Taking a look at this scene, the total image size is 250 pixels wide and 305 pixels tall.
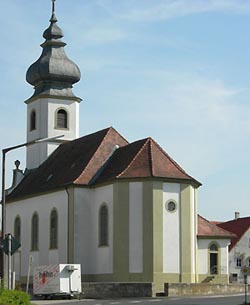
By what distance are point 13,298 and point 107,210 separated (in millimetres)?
26101

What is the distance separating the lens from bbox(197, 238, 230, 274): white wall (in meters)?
48.3

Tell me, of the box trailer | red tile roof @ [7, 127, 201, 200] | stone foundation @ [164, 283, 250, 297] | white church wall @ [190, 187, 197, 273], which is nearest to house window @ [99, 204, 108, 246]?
red tile roof @ [7, 127, 201, 200]

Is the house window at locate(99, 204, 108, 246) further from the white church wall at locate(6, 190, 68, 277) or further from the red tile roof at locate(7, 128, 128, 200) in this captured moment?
the white church wall at locate(6, 190, 68, 277)

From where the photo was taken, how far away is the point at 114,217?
4509 centimetres

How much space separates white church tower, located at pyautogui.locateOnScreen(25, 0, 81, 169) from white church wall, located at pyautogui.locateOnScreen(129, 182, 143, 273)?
13636 millimetres

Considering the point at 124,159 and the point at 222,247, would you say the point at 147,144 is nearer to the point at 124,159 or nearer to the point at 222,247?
the point at 124,159

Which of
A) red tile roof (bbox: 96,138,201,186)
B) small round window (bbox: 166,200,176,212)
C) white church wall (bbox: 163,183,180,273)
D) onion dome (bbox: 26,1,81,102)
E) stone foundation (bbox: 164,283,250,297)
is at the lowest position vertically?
stone foundation (bbox: 164,283,250,297)

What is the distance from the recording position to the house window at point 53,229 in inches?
1961

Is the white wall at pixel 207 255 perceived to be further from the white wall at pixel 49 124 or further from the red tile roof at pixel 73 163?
the white wall at pixel 49 124

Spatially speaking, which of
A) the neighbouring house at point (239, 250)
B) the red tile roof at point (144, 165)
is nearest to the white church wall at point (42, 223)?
the red tile roof at point (144, 165)

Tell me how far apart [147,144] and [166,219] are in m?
5.05

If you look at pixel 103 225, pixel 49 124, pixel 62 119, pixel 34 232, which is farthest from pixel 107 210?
pixel 62 119

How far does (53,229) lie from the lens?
5028cm

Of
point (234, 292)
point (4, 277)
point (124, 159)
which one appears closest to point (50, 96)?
point (124, 159)
